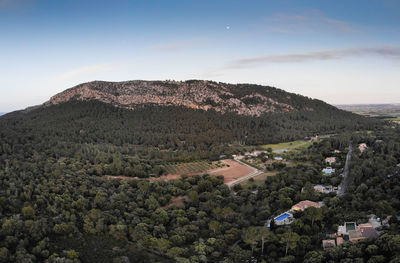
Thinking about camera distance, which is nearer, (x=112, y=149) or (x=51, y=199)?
(x=51, y=199)

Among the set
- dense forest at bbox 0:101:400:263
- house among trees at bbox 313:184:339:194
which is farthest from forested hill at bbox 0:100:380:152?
house among trees at bbox 313:184:339:194

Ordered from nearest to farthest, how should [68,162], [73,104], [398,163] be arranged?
[398,163], [68,162], [73,104]

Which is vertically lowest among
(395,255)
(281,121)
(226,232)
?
(226,232)

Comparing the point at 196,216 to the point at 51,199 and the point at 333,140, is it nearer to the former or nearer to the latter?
the point at 51,199

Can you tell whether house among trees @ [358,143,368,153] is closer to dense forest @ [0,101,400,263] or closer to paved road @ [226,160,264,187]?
dense forest @ [0,101,400,263]

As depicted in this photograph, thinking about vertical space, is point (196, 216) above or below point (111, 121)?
below

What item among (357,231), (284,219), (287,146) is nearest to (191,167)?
(284,219)

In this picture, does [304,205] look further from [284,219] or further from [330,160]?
[330,160]

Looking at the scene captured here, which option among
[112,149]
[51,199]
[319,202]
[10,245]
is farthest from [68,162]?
[319,202]
